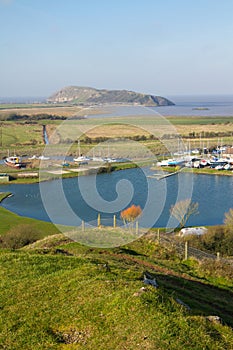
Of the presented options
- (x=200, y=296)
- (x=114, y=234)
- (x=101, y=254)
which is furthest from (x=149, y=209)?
(x=200, y=296)

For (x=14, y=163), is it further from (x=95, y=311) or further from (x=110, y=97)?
(x=110, y=97)

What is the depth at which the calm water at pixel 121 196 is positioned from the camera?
2292 centimetres

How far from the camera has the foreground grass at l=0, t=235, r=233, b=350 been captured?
15.8 feet

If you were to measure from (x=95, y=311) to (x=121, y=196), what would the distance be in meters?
23.7

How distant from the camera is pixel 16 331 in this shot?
17.4ft

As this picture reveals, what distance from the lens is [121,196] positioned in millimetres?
29203

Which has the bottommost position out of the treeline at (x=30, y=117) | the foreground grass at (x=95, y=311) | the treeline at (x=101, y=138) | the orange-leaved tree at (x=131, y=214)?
the orange-leaved tree at (x=131, y=214)

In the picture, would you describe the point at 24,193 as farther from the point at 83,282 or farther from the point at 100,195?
the point at 83,282

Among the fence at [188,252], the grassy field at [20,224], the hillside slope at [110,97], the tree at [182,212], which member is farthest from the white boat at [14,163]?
the fence at [188,252]

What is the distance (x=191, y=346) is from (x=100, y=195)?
2356cm

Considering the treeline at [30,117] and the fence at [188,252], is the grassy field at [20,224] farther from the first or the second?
the treeline at [30,117]

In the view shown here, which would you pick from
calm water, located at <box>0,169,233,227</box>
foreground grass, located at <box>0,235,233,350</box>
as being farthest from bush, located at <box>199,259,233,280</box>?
calm water, located at <box>0,169,233,227</box>

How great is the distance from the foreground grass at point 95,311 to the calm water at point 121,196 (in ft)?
38.0

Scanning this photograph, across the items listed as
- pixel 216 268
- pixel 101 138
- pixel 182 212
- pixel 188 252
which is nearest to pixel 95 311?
pixel 216 268
